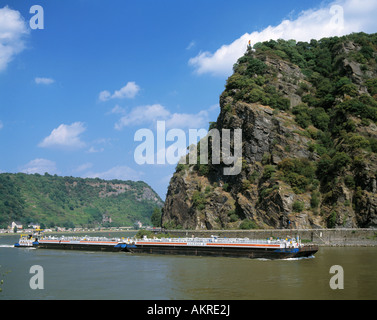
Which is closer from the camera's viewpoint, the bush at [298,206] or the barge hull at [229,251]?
the barge hull at [229,251]

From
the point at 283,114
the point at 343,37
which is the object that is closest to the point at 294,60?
the point at 343,37

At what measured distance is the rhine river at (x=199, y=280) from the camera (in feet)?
106

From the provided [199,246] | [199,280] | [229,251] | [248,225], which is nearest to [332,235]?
[248,225]

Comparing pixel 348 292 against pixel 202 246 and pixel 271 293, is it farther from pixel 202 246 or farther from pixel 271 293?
pixel 202 246

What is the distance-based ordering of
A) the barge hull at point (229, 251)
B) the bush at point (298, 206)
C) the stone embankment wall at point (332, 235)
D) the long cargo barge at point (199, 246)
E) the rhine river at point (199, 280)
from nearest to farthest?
the rhine river at point (199, 280) < the barge hull at point (229, 251) < the long cargo barge at point (199, 246) < the stone embankment wall at point (332, 235) < the bush at point (298, 206)

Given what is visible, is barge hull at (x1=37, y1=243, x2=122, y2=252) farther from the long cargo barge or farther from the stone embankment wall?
the stone embankment wall

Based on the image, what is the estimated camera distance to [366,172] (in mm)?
77125

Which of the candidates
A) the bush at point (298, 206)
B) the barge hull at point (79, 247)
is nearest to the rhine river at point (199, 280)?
the barge hull at point (79, 247)

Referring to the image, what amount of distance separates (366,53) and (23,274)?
107 metres

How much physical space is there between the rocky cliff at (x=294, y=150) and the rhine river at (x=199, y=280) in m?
27.3

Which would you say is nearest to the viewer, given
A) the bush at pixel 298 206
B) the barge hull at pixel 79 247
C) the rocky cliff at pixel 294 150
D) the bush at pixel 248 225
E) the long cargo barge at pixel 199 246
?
the long cargo barge at pixel 199 246

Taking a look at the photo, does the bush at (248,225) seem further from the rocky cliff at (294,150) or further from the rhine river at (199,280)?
the rhine river at (199,280)

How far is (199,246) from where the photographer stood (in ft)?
205

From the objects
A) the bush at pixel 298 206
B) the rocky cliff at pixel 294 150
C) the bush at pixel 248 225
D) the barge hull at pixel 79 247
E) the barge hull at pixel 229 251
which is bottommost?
the barge hull at pixel 79 247
